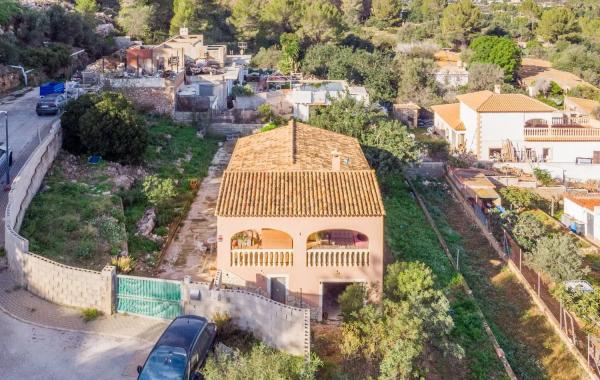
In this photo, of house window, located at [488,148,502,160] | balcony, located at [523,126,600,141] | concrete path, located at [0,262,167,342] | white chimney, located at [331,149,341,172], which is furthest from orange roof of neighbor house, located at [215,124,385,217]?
balcony, located at [523,126,600,141]

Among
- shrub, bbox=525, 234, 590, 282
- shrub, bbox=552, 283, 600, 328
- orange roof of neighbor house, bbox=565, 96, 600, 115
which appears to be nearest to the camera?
shrub, bbox=552, 283, 600, 328

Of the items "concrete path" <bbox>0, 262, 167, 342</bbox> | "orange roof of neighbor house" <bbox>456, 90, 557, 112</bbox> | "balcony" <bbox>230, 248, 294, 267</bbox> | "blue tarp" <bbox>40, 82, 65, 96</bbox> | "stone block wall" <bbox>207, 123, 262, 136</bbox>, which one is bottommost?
"concrete path" <bbox>0, 262, 167, 342</bbox>

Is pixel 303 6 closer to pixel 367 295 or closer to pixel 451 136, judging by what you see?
pixel 451 136

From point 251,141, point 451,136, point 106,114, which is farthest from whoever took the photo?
point 451,136

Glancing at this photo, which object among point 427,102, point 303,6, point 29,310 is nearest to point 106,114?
point 29,310

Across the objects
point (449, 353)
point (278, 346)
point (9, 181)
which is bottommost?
point (449, 353)

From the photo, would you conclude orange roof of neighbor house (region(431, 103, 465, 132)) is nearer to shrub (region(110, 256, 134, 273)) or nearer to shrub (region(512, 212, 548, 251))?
shrub (region(512, 212, 548, 251))

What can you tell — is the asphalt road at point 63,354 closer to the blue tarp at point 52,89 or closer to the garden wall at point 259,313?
the garden wall at point 259,313

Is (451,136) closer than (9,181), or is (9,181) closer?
(9,181)
